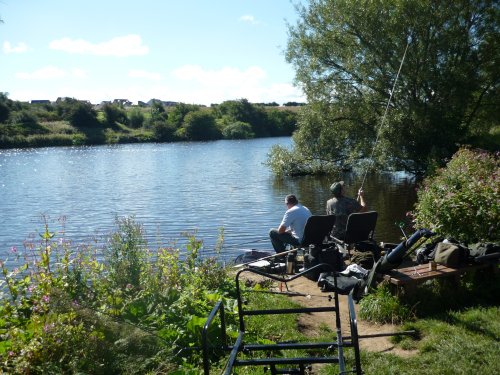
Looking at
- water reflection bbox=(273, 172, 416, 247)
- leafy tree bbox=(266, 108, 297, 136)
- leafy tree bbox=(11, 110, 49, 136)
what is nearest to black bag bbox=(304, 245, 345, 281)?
water reflection bbox=(273, 172, 416, 247)

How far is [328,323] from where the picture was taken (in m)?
6.46

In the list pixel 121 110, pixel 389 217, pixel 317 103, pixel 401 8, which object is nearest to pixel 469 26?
pixel 401 8

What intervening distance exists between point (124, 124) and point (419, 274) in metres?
102

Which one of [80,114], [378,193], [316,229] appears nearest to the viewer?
[316,229]

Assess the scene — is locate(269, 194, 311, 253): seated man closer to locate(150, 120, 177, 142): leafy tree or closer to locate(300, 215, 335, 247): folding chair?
locate(300, 215, 335, 247): folding chair

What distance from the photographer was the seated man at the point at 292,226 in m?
9.99

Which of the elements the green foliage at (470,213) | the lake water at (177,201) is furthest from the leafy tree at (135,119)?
the green foliage at (470,213)

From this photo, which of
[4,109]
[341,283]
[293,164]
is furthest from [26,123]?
[341,283]

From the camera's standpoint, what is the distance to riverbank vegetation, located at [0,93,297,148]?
280 ft

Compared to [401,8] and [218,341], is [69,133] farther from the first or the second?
[218,341]

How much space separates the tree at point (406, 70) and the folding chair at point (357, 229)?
1254 cm

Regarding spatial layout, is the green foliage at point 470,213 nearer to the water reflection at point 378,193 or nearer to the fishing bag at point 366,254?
the fishing bag at point 366,254

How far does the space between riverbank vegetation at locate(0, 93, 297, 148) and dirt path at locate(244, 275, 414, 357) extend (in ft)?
→ 254

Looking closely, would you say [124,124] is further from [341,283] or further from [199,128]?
[341,283]
